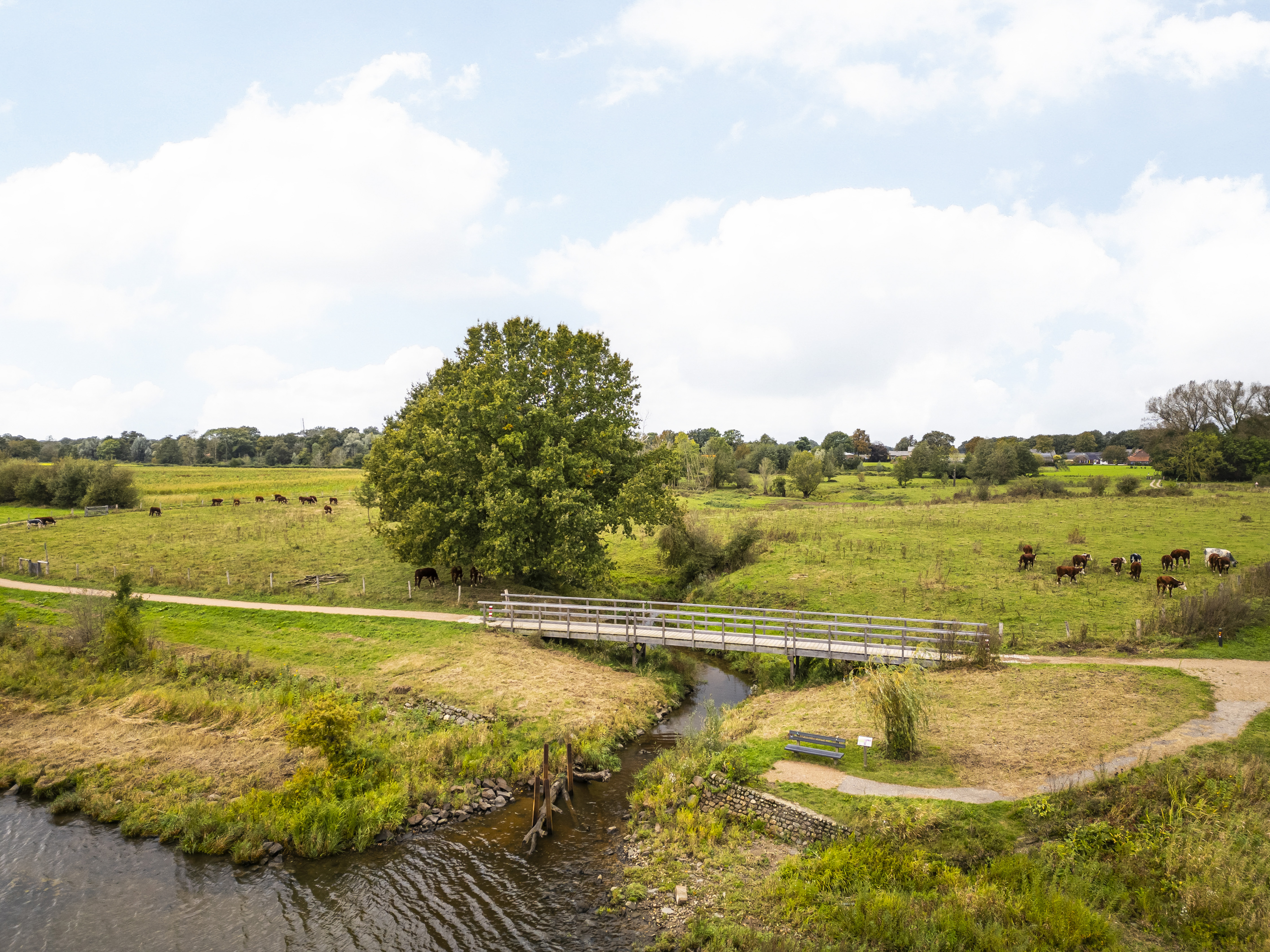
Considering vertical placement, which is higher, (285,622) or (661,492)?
(661,492)

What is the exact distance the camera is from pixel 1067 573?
29.4 meters

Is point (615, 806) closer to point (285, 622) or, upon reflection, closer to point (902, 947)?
point (902, 947)

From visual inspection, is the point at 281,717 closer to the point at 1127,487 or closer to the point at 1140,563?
the point at 1140,563

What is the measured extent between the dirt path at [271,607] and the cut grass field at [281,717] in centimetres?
81

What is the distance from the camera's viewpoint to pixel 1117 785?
39.7 ft

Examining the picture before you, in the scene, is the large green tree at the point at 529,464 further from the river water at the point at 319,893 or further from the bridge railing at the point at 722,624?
the river water at the point at 319,893

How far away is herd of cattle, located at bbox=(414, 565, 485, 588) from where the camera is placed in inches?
1297

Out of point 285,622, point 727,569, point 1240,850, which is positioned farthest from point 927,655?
point 285,622

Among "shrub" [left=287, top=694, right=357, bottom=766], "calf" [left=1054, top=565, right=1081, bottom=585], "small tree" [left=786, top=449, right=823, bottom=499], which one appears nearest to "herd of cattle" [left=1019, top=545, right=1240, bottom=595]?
"calf" [left=1054, top=565, right=1081, bottom=585]

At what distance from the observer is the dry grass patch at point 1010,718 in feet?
45.8

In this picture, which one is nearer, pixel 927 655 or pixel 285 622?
pixel 927 655

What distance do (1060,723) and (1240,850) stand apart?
550 cm

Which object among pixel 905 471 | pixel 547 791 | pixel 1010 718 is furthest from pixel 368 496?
pixel 905 471

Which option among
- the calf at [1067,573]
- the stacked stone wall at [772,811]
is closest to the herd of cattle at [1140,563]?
the calf at [1067,573]
